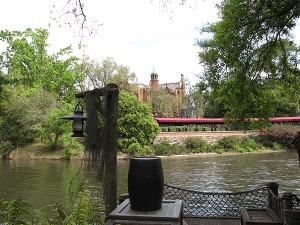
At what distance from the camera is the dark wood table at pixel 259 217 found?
14.6ft

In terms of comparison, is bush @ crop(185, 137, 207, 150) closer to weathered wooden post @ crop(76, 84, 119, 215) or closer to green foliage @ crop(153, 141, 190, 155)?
green foliage @ crop(153, 141, 190, 155)

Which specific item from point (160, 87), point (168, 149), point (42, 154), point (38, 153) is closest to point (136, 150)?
point (168, 149)

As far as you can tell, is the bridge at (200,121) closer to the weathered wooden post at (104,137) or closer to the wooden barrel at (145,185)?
the weathered wooden post at (104,137)

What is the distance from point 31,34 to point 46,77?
5359 mm

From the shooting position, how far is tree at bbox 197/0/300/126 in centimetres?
724

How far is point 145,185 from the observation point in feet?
11.1

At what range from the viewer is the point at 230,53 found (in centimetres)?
812

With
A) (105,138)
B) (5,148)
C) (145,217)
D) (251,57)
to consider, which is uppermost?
(251,57)

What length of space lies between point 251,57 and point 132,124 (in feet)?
69.6

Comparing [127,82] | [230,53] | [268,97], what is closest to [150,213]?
[230,53]

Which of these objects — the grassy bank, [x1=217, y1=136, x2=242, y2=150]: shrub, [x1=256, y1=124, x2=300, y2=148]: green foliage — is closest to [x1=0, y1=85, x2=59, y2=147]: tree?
the grassy bank

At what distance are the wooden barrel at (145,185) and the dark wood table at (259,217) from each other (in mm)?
1760

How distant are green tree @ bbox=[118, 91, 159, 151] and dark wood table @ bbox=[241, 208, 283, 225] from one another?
23.4 metres

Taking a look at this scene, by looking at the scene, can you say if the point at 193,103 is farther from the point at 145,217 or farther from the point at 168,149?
the point at 145,217
